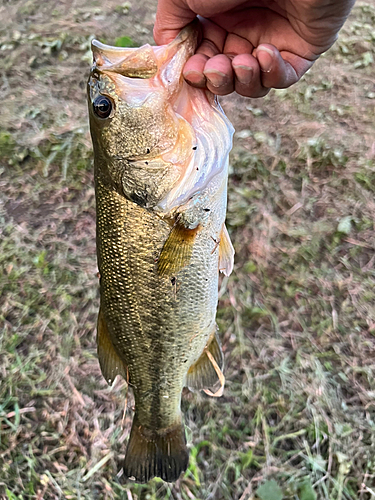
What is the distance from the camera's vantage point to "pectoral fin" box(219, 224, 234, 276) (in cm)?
152

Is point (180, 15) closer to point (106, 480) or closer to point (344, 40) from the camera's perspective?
point (106, 480)

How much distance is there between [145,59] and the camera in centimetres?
123

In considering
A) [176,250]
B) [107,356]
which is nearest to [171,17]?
[176,250]

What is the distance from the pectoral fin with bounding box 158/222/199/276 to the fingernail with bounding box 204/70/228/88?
1.48ft

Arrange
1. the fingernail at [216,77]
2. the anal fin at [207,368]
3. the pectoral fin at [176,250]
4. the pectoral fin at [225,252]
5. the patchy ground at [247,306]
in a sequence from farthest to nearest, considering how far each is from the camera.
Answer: the patchy ground at [247,306]
the anal fin at [207,368]
the pectoral fin at [225,252]
the pectoral fin at [176,250]
the fingernail at [216,77]

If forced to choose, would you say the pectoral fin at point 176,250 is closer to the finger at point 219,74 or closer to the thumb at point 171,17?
the finger at point 219,74

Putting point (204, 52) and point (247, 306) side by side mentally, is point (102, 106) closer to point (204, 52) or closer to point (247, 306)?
point (204, 52)

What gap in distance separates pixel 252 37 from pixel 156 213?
0.76m

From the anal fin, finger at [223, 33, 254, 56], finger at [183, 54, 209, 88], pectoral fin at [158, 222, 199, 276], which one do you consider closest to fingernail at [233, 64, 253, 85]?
finger at [183, 54, 209, 88]

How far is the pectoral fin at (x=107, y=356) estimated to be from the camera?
1.61 meters

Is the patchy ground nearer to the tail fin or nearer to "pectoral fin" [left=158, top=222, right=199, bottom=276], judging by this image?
the tail fin

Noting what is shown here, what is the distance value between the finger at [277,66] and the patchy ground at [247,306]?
1.55 m

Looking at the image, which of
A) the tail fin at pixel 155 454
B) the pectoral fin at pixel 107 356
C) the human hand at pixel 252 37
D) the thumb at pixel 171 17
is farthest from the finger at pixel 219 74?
the tail fin at pixel 155 454

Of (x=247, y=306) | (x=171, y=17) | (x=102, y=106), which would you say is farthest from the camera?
(x=247, y=306)
